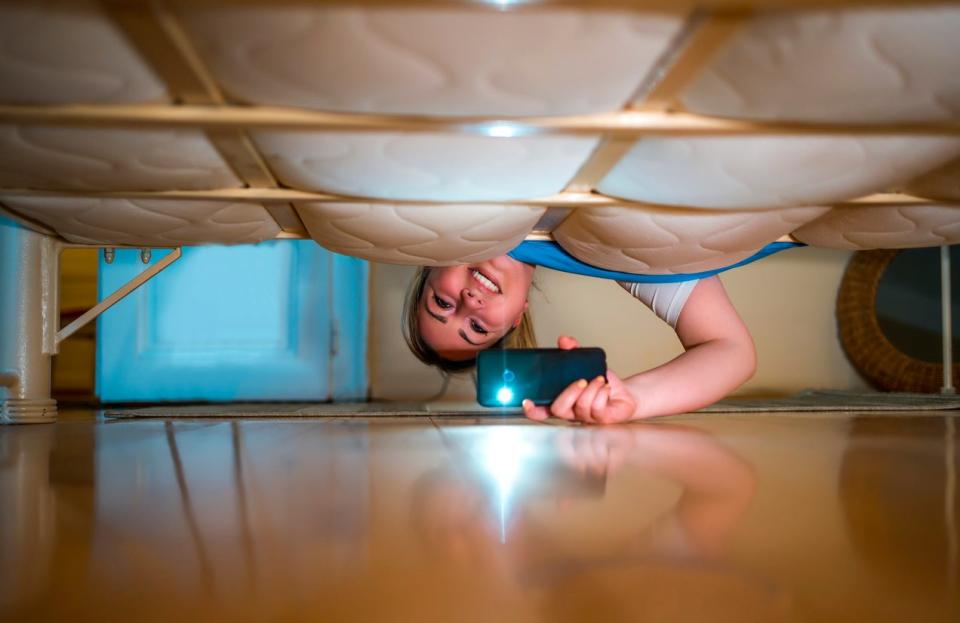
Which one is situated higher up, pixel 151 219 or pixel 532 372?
pixel 151 219

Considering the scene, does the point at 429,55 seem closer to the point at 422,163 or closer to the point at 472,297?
the point at 422,163

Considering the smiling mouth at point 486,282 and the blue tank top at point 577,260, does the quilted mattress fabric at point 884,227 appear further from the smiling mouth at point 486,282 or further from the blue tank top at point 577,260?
the smiling mouth at point 486,282

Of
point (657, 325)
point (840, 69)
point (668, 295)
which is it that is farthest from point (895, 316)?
point (840, 69)

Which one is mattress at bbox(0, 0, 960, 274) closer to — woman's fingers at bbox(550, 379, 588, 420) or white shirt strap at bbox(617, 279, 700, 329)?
woman's fingers at bbox(550, 379, 588, 420)

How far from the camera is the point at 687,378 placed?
36.1 inches

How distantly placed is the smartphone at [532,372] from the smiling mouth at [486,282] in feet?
1.05

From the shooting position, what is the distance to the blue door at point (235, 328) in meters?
1.99

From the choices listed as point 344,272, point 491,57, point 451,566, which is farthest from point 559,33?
point 344,272

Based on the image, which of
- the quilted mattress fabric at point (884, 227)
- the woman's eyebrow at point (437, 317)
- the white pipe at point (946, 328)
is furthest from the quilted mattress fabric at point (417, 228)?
the white pipe at point (946, 328)

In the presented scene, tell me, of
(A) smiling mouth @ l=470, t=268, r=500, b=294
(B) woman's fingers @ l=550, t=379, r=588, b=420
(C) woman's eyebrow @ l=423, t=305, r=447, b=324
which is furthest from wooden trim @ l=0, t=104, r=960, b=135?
(C) woman's eyebrow @ l=423, t=305, r=447, b=324

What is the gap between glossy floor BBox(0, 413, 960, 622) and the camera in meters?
0.20

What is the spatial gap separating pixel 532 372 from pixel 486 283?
345mm

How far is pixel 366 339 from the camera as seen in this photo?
2152mm

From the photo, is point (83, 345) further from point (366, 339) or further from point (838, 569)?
point (838, 569)
